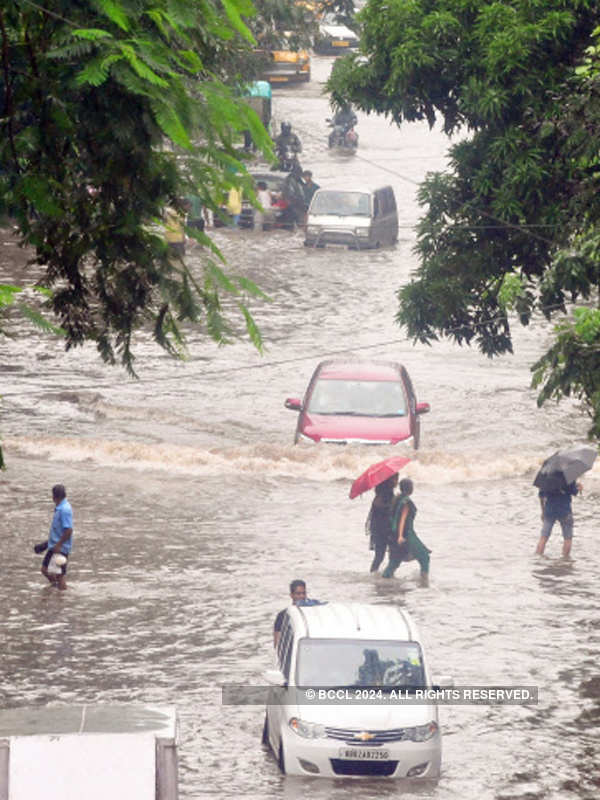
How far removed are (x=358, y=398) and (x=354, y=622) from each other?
1255cm

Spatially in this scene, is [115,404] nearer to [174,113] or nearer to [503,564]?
[503,564]

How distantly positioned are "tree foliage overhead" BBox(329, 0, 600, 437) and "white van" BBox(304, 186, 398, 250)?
24.2 meters

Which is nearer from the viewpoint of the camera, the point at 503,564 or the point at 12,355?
the point at 503,564

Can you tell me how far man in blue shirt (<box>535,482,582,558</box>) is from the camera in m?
21.3

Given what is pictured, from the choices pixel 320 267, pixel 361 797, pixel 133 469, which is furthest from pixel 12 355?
pixel 361 797

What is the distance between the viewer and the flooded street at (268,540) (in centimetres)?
1553

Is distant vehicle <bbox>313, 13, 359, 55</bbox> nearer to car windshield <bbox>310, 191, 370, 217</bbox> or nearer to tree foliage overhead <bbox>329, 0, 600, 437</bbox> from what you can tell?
car windshield <bbox>310, 191, 370, 217</bbox>

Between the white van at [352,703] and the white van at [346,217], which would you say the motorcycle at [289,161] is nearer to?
the white van at [346,217]

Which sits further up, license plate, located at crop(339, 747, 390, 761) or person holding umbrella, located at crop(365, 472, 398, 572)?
license plate, located at crop(339, 747, 390, 761)

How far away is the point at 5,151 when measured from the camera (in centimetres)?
952

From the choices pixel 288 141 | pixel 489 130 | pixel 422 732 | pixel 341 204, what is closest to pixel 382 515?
pixel 489 130

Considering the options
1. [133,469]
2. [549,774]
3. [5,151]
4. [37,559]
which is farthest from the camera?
[133,469]

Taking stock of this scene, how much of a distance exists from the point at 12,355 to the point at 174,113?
26.7 meters

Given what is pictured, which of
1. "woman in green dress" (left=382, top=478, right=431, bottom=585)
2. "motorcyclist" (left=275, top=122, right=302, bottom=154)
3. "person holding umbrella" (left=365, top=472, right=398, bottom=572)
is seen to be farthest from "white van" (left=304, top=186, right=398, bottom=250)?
"woman in green dress" (left=382, top=478, right=431, bottom=585)
